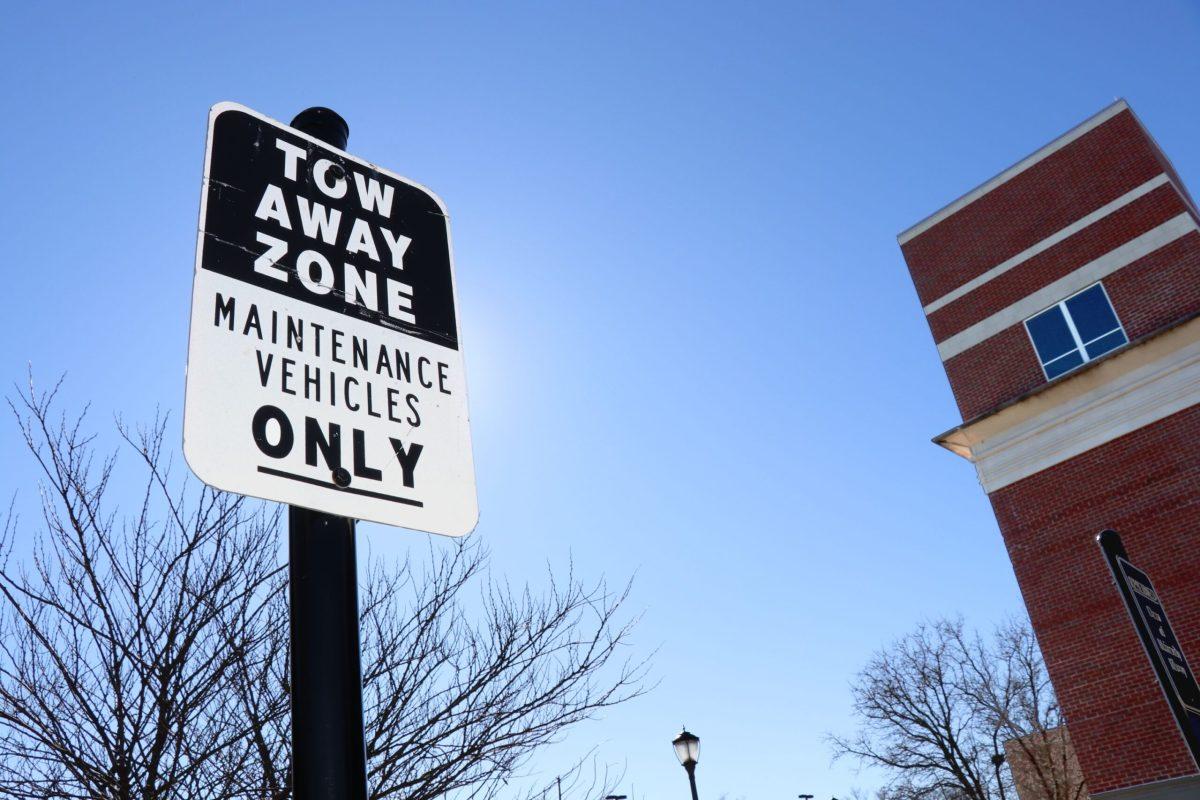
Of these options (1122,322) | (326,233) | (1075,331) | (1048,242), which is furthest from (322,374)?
(1048,242)

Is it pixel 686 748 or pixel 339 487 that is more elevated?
A: pixel 686 748

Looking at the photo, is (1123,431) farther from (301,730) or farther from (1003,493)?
(301,730)

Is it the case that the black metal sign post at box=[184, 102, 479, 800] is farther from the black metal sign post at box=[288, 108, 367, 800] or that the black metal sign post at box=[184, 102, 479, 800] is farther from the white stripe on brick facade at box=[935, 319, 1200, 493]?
the white stripe on brick facade at box=[935, 319, 1200, 493]

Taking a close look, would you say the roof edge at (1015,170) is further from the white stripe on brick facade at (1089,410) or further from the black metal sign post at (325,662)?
the black metal sign post at (325,662)

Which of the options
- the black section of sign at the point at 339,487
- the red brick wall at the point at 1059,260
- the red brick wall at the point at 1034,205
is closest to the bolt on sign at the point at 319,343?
the black section of sign at the point at 339,487

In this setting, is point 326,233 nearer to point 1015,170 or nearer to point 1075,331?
point 1075,331

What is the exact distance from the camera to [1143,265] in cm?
1908

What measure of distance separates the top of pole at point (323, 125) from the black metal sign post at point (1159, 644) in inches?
326

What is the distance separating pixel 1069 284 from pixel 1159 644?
41.7 feet

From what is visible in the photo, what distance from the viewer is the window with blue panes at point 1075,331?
1922cm

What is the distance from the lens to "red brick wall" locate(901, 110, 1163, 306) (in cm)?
2030

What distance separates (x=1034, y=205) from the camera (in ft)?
70.1

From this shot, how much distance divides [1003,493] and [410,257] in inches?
773

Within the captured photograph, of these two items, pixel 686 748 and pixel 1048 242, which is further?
pixel 1048 242
